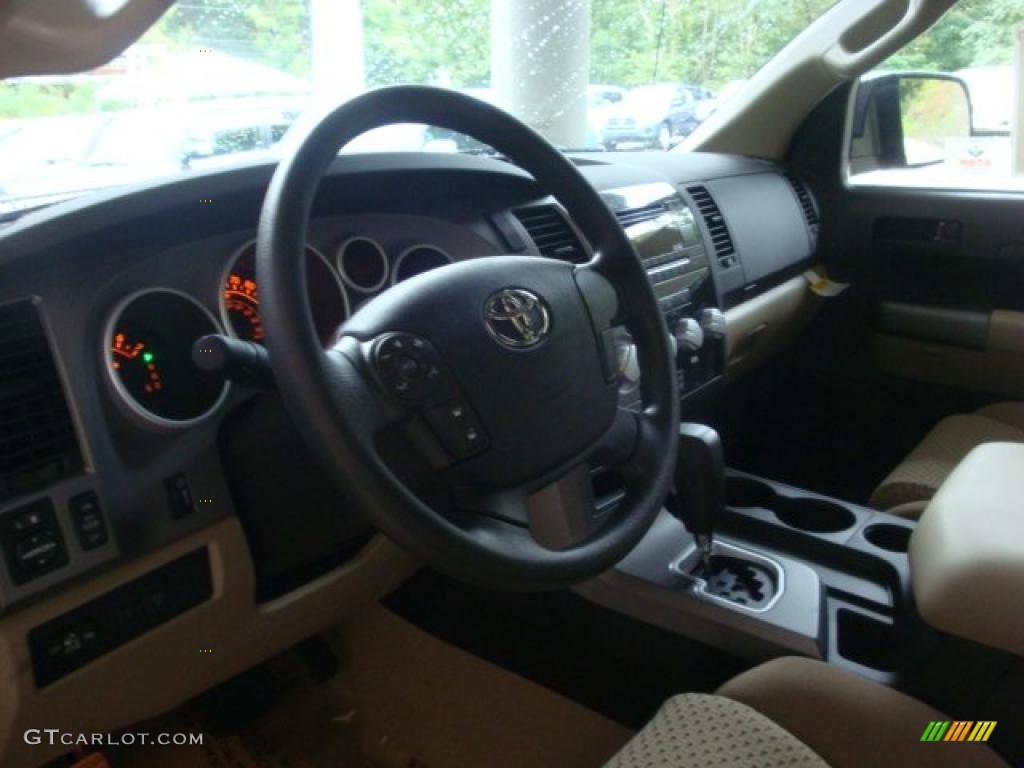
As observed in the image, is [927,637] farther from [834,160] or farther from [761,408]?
[834,160]

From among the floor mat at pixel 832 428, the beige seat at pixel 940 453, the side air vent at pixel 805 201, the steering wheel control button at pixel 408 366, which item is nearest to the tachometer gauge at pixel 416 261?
the steering wheel control button at pixel 408 366

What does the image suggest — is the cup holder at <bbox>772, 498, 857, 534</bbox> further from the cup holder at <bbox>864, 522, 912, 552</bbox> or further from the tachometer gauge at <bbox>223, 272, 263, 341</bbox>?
the tachometer gauge at <bbox>223, 272, 263, 341</bbox>

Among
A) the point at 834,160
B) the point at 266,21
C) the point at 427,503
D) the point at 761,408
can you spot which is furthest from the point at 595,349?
the point at 834,160

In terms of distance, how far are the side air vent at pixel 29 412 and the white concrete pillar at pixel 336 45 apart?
84 centimetres

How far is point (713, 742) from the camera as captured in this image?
1.00m

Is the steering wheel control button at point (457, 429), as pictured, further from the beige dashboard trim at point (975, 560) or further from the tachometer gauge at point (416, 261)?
the beige dashboard trim at point (975, 560)

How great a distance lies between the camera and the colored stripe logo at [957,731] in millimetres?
1023

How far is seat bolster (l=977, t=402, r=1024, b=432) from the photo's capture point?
1.97 metres

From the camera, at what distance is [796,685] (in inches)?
42.4

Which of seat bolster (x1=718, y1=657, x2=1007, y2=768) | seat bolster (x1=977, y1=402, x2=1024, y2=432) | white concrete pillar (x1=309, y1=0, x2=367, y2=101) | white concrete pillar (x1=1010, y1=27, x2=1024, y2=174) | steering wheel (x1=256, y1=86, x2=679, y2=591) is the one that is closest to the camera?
steering wheel (x1=256, y1=86, x2=679, y2=591)

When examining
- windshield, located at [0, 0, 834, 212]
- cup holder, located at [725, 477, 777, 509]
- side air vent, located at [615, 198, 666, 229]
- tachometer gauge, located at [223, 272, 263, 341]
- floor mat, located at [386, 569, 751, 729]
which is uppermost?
windshield, located at [0, 0, 834, 212]

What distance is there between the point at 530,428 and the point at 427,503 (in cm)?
13

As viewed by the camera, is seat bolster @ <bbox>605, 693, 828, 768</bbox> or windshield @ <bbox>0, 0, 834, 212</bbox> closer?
seat bolster @ <bbox>605, 693, 828, 768</bbox>

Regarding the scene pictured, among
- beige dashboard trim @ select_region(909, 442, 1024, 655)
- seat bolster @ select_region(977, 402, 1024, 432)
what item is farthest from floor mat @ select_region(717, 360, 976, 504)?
beige dashboard trim @ select_region(909, 442, 1024, 655)
